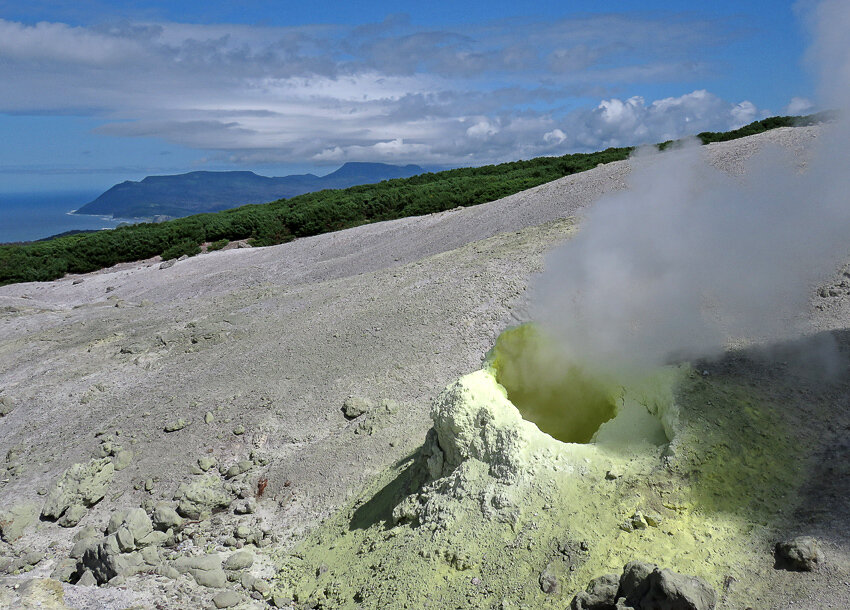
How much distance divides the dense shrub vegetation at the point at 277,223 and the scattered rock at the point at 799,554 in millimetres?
26309

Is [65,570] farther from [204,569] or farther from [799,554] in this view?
[799,554]

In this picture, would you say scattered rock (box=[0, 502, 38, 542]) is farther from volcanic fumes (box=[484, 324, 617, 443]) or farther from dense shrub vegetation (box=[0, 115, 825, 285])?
dense shrub vegetation (box=[0, 115, 825, 285])

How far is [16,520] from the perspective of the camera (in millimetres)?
8156

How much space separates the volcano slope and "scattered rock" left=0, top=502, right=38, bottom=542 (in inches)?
1.3

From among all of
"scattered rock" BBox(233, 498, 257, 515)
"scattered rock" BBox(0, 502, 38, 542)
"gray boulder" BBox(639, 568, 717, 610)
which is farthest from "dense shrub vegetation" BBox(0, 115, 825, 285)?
"gray boulder" BBox(639, 568, 717, 610)

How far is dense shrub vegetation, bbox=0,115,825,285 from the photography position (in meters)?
30.7

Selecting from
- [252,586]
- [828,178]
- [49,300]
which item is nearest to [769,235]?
[828,178]

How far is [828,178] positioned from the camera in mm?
10398

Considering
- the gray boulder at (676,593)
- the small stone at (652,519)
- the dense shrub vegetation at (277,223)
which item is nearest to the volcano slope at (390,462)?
the small stone at (652,519)

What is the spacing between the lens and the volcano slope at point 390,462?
5078mm

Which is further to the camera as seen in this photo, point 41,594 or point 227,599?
point 227,599

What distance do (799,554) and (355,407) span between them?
640 cm

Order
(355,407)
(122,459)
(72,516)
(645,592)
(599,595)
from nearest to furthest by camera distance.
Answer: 1. (645,592)
2. (599,595)
3. (72,516)
4. (122,459)
5. (355,407)

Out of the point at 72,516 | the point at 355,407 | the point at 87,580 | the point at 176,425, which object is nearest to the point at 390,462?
the point at 355,407
